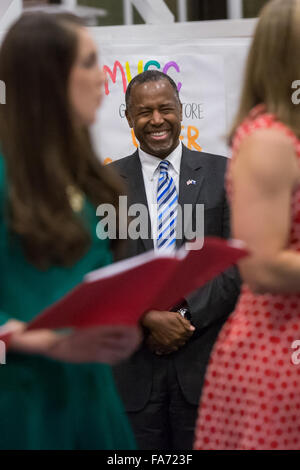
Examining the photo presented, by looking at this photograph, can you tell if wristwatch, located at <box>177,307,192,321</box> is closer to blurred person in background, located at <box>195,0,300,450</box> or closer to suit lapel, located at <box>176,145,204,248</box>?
suit lapel, located at <box>176,145,204,248</box>

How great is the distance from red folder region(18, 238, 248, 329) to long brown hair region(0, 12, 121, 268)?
0.17m

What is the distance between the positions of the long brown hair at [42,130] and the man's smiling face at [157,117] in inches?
71.4

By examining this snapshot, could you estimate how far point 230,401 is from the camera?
2.01 meters

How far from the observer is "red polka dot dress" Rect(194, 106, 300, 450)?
1952 mm

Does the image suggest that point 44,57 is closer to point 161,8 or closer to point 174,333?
point 174,333

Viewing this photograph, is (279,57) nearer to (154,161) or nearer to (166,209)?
(166,209)

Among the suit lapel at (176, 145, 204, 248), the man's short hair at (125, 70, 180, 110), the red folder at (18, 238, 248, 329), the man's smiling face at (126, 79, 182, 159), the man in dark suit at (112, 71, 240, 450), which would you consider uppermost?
the man's short hair at (125, 70, 180, 110)

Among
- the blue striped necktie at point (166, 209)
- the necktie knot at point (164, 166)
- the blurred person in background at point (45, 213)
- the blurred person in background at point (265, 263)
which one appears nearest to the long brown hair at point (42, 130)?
the blurred person in background at point (45, 213)

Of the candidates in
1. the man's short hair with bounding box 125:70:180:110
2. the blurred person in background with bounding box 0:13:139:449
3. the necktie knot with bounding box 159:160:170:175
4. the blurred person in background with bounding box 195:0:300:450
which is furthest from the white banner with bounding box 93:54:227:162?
the blurred person in background with bounding box 0:13:139:449

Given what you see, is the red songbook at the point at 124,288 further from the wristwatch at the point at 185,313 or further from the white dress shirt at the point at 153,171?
the white dress shirt at the point at 153,171

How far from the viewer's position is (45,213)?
1.75 meters

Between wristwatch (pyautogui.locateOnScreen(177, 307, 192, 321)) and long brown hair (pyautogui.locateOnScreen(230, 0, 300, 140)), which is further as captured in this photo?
wristwatch (pyautogui.locateOnScreen(177, 307, 192, 321))

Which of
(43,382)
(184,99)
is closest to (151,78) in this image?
(184,99)
